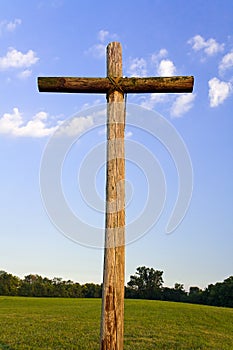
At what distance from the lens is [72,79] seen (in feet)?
22.2

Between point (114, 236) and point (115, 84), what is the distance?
226 centimetres

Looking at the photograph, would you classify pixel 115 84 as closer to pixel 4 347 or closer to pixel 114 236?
pixel 114 236

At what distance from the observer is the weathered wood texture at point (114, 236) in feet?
19.4

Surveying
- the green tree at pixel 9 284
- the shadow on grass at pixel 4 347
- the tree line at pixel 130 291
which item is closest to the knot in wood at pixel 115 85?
the shadow on grass at pixel 4 347

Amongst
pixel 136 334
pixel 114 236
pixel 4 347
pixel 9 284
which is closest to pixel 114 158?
pixel 114 236

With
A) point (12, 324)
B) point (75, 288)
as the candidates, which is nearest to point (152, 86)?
point (12, 324)

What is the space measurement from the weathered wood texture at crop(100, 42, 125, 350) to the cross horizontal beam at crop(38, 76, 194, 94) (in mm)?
165

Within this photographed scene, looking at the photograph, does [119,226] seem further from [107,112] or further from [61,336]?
[61,336]

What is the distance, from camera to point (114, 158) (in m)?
6.39

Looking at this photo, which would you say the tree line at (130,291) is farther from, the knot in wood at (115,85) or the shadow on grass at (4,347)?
the knot in wood at (115,85)

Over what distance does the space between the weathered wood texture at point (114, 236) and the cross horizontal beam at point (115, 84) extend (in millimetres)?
165

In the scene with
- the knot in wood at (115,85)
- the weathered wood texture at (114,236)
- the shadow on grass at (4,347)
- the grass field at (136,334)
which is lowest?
the shadow on grass at (4,347)

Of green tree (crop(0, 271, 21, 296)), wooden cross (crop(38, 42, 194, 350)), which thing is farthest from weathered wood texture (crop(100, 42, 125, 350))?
green tree (crop(0, 271, 21, 296))

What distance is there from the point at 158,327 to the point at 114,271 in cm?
1779
